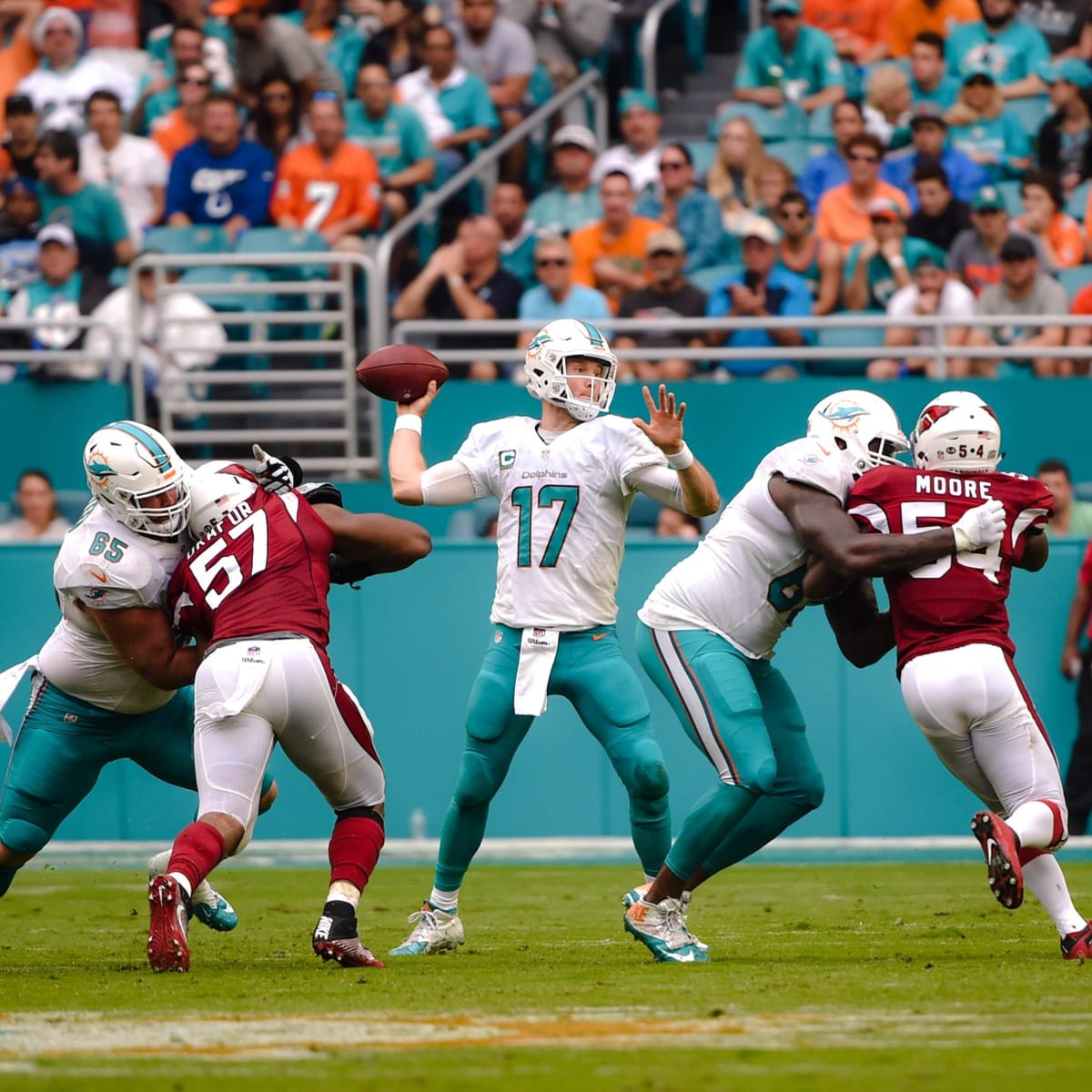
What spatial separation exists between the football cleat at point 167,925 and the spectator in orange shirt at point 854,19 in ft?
32.2

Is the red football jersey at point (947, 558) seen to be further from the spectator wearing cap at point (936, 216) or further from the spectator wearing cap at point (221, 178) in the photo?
the spectator wearing cap at point (221, 178)

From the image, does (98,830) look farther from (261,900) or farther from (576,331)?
(576,331)

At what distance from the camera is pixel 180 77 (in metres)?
13.2

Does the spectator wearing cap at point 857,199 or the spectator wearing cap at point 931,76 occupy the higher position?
the spectator wearing cap at point 931,76

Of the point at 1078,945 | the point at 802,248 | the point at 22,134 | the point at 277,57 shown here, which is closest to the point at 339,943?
the point at 1078,945

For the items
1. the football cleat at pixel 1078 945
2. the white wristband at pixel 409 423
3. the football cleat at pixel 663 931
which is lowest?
the football cleat at pixel 663 931

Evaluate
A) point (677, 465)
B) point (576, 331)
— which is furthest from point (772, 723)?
point (576, 331)

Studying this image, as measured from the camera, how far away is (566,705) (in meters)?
9.92

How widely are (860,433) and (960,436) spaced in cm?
35

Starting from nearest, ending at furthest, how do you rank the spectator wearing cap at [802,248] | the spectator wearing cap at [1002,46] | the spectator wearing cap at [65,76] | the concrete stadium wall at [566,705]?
the concrete stadium wall at [566,705]
the spectator wearing cap at [802,248]
the spectator wearing cap at [1002,46]
the spectator wearing cap at [65,76]

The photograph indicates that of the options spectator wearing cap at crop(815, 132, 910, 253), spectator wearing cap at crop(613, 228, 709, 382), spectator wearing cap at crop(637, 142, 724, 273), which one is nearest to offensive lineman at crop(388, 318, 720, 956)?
spectator wearing cap at crop(613, 228, 709, 382)

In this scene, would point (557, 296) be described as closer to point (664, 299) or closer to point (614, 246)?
point (664, 299)

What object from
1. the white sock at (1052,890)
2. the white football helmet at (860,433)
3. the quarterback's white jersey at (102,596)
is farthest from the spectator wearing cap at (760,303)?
the white sock at (1052,890)

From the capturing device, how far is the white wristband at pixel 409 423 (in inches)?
256
